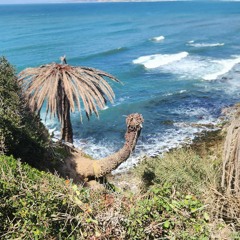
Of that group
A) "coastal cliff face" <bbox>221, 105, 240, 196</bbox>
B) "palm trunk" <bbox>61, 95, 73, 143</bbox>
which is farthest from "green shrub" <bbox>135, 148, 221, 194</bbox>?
"coastal cliff face" <bbox>221, 105, 240, 196</bbox>

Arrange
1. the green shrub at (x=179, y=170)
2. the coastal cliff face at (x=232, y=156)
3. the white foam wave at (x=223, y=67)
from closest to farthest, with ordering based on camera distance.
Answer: the coastal cliff face at (x=232, y=156) → the green shrub at (x=179, y=170) → the white foam wave at (x=223, y=67)

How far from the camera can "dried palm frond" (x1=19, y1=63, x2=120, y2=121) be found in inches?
547

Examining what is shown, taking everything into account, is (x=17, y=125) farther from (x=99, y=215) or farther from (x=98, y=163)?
(x=99, y=215)

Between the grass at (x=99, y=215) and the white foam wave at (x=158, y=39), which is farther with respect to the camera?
the white foam wave at (x=158, y=39)

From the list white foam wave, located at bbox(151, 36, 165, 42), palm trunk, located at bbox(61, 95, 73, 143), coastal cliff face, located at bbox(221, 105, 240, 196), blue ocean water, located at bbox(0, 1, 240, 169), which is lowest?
blue ocean water, located at bbox(0, 1, 240, 169)

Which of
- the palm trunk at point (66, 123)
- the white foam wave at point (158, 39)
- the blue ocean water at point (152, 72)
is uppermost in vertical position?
the palm trunk at point (66, 123)

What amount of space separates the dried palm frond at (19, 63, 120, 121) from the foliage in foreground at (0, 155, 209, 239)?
21.3ft

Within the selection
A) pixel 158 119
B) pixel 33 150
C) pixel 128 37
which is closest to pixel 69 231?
pixel 33 150

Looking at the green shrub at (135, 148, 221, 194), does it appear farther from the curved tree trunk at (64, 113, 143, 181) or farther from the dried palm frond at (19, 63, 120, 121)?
the dried palm frond at (19, 63, 120, 121)

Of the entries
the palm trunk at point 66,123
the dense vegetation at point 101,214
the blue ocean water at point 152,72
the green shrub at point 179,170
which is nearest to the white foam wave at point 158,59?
the blue ocean water at point 152,72

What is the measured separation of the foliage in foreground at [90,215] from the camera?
7.07m

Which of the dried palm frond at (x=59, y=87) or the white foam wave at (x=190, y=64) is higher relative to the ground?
the dried palm frond at (x=59, y=87)

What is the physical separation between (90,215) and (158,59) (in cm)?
4664

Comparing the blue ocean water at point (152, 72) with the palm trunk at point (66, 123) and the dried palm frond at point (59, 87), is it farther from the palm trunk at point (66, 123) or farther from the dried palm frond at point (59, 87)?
the dried palm frond at point (59, 87)
